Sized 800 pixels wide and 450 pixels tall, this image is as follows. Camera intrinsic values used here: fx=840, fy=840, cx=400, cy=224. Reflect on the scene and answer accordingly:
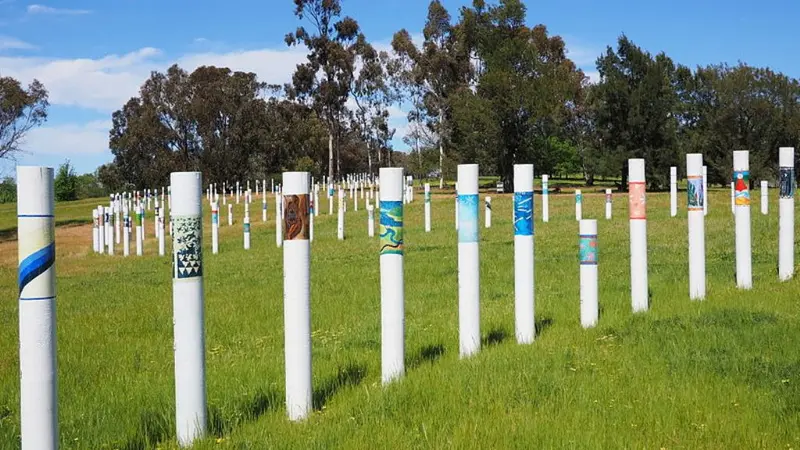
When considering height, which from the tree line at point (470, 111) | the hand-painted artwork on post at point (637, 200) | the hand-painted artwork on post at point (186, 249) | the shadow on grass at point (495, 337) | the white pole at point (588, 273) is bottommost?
the shadow on grass at point (495, 337)

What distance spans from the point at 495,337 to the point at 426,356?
97 centimetres

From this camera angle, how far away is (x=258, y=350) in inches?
307

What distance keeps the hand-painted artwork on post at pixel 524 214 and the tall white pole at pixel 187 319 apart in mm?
3316

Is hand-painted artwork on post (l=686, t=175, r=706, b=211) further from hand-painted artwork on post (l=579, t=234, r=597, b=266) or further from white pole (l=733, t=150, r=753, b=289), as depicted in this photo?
hand-painted artwork on post (l=579, t=234, r=597, b=266)

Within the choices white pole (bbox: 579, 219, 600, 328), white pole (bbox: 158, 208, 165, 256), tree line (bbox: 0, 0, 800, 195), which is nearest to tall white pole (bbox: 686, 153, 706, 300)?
white pole (bbox: 579, 219, 600, 328)

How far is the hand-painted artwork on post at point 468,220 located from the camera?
6.86 meters

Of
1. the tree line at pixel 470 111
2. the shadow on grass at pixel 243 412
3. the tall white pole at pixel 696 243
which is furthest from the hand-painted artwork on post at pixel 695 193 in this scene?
the tree line at pixel 470 111

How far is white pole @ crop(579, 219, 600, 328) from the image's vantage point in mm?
7891

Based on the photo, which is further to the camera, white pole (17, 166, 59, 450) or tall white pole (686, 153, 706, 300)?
tall white pole (686, 153, 706, 300)

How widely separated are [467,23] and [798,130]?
78.5 feet

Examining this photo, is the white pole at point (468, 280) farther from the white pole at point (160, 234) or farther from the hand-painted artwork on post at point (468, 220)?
the white pole at point (160, 234)

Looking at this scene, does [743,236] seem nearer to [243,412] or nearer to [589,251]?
[589,251]

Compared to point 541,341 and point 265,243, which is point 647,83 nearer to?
point 265,243

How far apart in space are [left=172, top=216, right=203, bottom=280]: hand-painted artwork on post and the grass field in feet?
3.17
